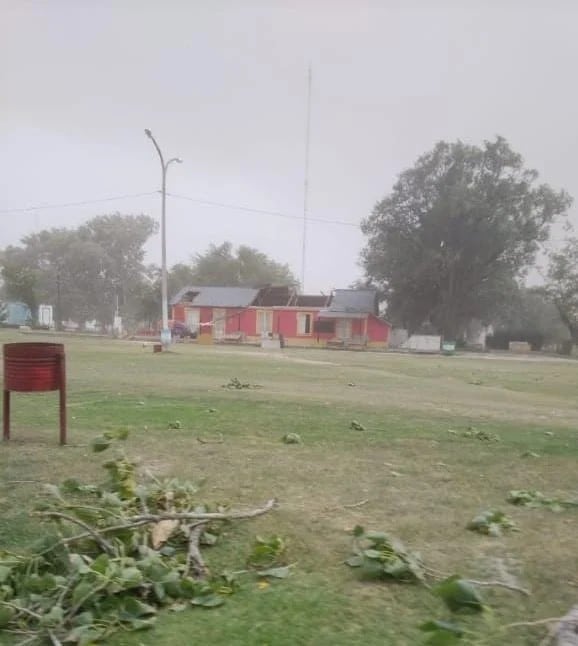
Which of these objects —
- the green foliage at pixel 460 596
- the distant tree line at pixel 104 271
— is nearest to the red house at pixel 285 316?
the distant tree line at pixel 104 271

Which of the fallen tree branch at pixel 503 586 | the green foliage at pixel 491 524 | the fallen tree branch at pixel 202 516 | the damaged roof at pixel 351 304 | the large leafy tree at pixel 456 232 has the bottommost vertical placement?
the fallen tree branch at pixel 503 586

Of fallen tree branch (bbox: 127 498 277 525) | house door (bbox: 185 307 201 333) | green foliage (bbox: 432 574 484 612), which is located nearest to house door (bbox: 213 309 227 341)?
house door (bbox: 185 307 201 333)

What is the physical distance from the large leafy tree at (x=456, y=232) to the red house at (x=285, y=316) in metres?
3.76

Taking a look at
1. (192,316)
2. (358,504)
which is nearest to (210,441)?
(358,504)

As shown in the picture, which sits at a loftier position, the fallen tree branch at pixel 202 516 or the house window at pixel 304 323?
the house window at pixel 304 323

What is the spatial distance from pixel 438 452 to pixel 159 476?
9.00 feet

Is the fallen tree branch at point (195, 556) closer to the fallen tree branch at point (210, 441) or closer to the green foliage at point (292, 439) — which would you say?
the fallen tree branch at point (210, 441)

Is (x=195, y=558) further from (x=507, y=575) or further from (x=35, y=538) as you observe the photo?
(x=507, y=575)

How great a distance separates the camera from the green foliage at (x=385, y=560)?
2902 millimetres

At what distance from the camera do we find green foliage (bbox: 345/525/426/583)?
290cm

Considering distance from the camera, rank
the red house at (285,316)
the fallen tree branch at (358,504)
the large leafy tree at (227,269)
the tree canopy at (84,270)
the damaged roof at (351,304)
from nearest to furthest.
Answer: the fallen tree branch at (358,504) → the damaged roof at (351,304) → the red house at (285,316) → the tree canopy at (84,270) → the large leafy tree at (227,269)

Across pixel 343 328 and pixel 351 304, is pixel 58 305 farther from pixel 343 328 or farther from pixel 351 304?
pixel 351 304

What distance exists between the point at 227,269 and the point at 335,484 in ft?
209

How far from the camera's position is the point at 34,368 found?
547 centimetres
